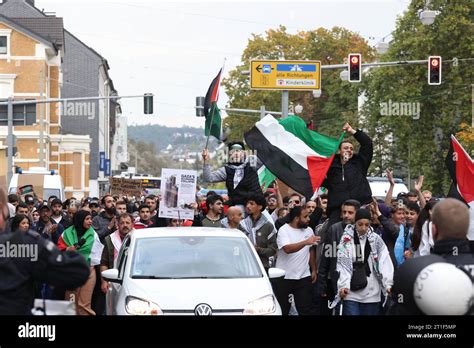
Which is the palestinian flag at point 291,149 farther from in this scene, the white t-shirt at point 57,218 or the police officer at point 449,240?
the police officer at point 449,240

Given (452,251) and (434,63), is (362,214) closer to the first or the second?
(452,251)

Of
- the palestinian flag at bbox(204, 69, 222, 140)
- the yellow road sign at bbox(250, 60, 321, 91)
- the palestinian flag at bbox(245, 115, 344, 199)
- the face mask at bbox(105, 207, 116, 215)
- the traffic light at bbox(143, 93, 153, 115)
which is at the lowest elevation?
the face mask at bbox(105, 207, 116, 215)

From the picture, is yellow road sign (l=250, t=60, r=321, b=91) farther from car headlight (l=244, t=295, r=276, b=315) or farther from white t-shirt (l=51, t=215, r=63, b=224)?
car headlight (l=244, t=295, r=276, b=315)

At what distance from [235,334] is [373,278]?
229 centimetres

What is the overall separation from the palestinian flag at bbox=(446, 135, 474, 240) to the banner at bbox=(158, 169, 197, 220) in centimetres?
393

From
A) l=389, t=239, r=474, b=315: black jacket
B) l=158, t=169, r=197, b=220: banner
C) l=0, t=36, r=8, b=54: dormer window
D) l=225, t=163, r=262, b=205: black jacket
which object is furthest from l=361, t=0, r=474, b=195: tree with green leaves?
l=389, t=239, r=474, b=315: black jacket

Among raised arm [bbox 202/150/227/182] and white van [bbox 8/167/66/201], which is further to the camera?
white van [bbox 8/167/66/201]

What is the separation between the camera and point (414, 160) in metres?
52.8

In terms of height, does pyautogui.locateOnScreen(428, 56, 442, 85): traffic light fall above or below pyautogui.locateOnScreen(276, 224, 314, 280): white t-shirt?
above

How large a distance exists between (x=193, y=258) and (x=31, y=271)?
4.58 metres

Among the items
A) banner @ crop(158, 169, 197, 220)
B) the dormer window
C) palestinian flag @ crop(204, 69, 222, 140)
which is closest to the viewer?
banner @ crop(158, 169, 197, 220)

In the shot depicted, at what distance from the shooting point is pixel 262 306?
10.9 meters

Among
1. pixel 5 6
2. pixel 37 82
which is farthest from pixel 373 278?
pixel 5 6

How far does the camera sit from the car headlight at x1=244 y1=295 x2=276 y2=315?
10.8 m
